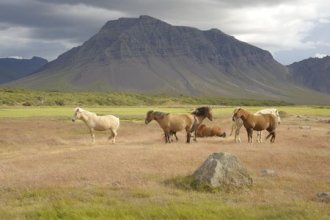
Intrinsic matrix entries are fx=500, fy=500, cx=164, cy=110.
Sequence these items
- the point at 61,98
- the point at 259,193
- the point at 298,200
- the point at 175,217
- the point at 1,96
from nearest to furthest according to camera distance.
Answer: the point at 175,217
the point at 298,200
the point at 259,193
the point at 1,96
the point at 61,98

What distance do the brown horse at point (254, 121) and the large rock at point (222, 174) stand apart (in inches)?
632

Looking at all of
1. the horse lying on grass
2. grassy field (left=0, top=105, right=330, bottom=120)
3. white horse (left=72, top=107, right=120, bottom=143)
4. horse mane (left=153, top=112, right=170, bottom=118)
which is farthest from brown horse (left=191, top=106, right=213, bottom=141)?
grassy field (left=0, top=105, right=330, bottom=120)

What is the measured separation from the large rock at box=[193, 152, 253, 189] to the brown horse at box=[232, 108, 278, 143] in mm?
16057

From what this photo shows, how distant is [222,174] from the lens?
19562 millimetres

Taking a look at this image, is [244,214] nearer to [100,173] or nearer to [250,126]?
[100,173]

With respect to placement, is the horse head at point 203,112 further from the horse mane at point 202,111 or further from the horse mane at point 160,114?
the horse mane at point 160,114

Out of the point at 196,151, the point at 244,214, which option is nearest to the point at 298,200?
the point at 244,214

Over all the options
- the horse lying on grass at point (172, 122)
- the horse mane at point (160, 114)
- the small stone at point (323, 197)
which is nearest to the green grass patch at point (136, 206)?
the small stone at point (323, 197)

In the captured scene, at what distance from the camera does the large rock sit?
19.4 meters

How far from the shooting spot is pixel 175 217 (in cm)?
1493

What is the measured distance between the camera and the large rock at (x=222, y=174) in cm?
1939

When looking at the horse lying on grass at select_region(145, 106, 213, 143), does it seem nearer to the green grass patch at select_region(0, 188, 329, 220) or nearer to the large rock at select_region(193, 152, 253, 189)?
the large rock at select_region(193, 152, 253, 189)

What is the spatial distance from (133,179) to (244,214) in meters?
7.22

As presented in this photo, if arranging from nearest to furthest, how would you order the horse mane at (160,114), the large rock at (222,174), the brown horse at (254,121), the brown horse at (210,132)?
1. the large rock at (222,174)
2. the brown horse at (254,121)
3. the horse mane at (160,114)
4. the brown horse at (210,132)
